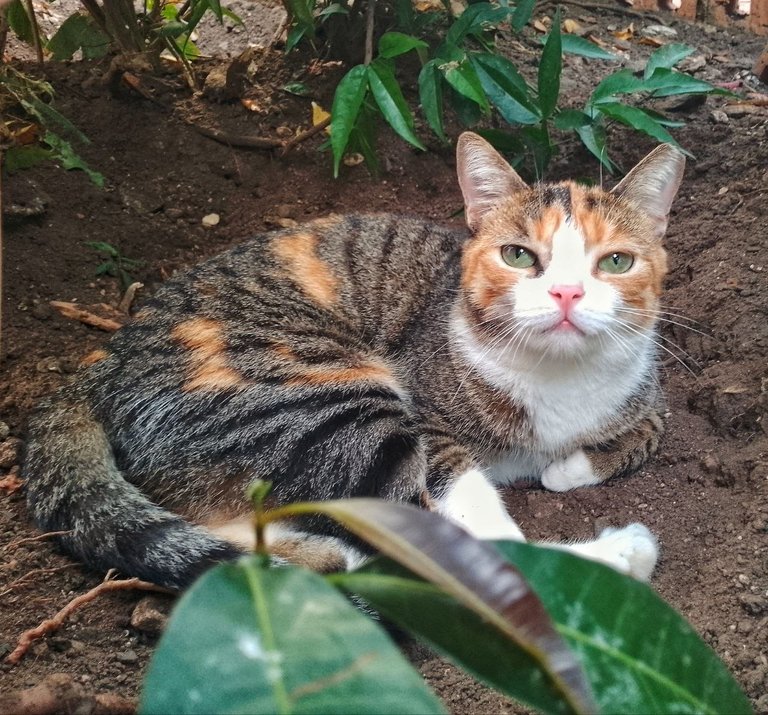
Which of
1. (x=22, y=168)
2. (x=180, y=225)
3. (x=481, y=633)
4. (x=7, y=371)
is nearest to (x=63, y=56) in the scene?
(x=22, y=168)

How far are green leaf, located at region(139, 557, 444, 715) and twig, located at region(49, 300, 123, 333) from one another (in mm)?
2475

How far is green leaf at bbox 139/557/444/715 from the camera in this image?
0.68 metres

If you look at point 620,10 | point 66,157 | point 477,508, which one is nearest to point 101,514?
point 477,508

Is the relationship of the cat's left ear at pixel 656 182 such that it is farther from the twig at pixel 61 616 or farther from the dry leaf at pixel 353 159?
the twig at pixel 61 616

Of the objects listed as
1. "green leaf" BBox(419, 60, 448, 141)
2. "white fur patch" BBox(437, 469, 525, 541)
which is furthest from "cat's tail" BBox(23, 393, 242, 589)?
"green leaf" BBox(419, 60, 448, 141)

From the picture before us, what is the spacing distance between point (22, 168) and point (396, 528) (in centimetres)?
315

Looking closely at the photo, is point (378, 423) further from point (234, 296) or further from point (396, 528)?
point (396, 528)

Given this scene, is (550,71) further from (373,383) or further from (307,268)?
(373,383)

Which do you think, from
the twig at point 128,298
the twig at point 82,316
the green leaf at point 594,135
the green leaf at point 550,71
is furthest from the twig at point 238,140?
the green leaf at point 594,135

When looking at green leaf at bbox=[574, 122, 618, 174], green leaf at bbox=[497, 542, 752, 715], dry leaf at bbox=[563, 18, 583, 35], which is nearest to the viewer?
green leaf at bbox=[497, 542, 752, 715]

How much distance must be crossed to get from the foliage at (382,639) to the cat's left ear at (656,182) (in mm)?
2050

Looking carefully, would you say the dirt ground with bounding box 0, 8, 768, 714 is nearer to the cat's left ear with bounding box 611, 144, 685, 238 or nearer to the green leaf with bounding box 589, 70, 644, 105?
the cat's left ear with bounding box 611, 144, 685, 238

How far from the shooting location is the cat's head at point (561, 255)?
227 cm

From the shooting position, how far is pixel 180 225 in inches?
141
